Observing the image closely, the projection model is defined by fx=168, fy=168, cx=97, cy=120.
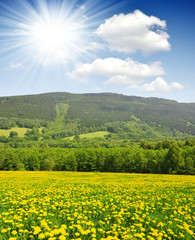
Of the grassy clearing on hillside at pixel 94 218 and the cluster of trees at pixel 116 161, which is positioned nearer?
the grassy clearing on hillside at pixel 94 218

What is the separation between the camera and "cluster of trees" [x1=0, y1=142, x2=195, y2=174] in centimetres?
5375

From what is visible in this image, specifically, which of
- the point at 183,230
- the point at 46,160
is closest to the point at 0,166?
the point at 46,160

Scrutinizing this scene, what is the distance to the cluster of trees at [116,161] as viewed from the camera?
176 ft

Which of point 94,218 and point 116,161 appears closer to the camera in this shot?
point 94,218

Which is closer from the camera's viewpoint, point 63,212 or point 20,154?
point 63,212

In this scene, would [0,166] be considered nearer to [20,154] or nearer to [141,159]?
[20,154]

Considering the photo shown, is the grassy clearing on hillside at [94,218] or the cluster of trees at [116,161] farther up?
the grassy clearing on hillside at [94,218]

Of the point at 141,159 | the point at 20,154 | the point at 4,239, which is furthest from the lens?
the point at 20,154

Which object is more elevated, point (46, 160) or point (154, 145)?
point (154, 145)

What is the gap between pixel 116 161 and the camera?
65.2 metres

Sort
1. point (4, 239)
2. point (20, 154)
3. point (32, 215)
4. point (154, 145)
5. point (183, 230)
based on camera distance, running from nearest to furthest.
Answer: point (4, 239), point (183, 230), point (32, 215), point (20, 154), point (154, 145)

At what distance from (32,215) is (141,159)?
192 ft

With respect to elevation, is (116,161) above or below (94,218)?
below

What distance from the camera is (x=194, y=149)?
5734cm
